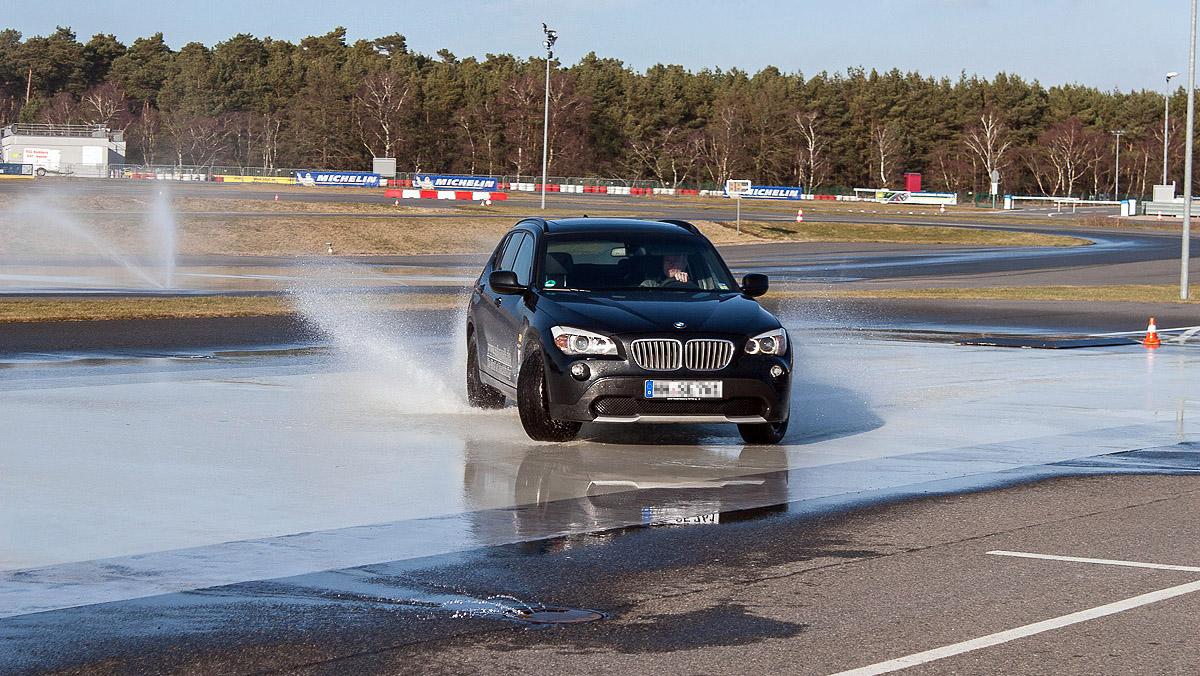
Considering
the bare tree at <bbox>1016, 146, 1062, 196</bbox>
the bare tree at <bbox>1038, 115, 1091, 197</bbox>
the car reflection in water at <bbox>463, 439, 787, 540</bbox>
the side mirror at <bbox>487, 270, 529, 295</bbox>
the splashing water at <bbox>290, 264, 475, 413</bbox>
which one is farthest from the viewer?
the bare tree at <bbox>1016, 146, 1062, 196</bbox>

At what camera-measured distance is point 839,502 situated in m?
8.58

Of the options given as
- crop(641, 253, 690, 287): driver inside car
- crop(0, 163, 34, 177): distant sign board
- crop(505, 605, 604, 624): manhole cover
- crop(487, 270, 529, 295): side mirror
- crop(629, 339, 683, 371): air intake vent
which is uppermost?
crop(0, 163, 34, 177): distant sign board

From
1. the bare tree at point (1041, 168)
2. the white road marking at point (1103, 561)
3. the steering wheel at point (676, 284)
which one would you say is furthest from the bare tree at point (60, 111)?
the white road marking at point (1103, 561)

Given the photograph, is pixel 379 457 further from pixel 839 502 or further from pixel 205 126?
pixel 205 126

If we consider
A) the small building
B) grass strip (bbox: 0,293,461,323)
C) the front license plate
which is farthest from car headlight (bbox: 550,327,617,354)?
the small building

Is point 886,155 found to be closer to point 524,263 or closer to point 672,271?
point 524,263

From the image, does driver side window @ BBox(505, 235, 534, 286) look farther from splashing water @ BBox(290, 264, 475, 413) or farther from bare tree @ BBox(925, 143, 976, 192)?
bare tree @ BBox(925, 143, 976, 192)

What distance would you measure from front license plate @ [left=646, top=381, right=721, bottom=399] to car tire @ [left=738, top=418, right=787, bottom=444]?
2.69 feet

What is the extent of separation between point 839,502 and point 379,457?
3326mm

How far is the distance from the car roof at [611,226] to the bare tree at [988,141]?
465 ft

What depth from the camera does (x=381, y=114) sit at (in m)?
138

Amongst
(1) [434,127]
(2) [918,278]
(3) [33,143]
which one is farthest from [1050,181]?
(2) [918,278]

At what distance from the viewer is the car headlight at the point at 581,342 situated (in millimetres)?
10203

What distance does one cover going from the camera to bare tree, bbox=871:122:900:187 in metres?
150
